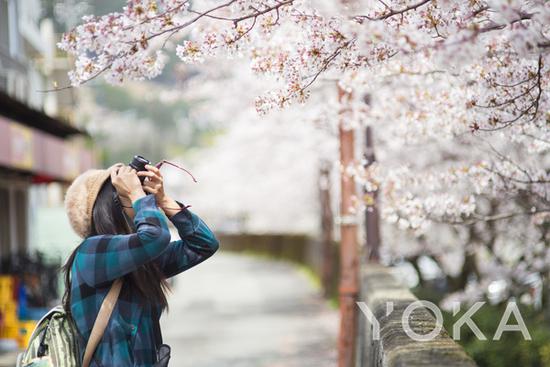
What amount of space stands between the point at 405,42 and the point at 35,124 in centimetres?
1577

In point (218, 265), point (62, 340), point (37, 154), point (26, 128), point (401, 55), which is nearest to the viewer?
point (62, 340)

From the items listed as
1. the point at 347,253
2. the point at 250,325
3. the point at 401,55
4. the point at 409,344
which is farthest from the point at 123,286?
A: the point at 250,325

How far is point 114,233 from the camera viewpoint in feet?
12.5

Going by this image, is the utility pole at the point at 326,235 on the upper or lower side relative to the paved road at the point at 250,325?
upper

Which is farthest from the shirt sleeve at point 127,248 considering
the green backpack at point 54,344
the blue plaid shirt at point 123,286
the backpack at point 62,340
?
the green backpack at point 54,344

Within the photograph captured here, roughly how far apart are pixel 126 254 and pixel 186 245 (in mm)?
463

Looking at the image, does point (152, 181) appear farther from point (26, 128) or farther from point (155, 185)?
point (26, 128)

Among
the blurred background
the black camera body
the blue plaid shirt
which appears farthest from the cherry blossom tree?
the blue plaid shirt

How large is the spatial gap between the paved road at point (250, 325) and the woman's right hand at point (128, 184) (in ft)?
25.2

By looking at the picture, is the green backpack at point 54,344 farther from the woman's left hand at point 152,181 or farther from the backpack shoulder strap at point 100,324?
the woman's left hand at point 152,181

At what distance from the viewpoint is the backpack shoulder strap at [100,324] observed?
11.9 ft

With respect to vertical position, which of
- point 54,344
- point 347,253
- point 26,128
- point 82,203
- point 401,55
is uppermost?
point 26,128

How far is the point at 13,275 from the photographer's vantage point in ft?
46.6

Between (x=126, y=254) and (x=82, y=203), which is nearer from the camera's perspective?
(x=126, y=254)
